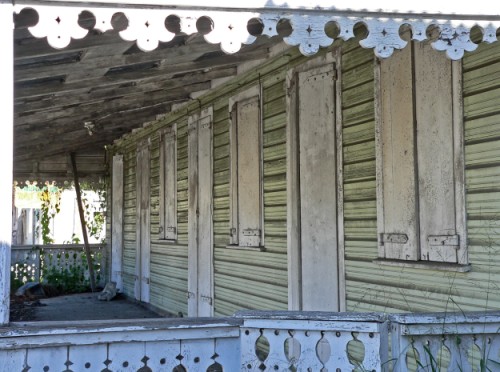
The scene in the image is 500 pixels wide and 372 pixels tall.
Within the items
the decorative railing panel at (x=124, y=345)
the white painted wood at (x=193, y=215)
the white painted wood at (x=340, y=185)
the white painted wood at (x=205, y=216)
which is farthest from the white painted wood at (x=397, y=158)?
the white painted wood at (x=193, y=215)

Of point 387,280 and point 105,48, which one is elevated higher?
point 105,48

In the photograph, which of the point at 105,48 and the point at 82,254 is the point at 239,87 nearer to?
the point at 105,48

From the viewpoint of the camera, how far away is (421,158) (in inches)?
177

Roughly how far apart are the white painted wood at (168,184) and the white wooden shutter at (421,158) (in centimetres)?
522

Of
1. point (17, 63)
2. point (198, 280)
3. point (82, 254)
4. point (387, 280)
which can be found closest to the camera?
point (387, 280)

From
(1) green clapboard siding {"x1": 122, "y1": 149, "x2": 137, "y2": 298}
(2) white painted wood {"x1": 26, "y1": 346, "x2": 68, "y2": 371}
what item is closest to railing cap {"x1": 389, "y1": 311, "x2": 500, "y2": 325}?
(2) white painted wood {"x1": 26, "y1": 346, "x2": 68, "y2": 371}

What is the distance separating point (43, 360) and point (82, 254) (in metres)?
11.8

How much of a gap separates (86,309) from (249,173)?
576 cm

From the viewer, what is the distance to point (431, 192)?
4.40 m

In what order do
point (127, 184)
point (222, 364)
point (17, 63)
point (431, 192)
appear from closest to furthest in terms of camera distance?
point (222, 364) → point (431, 192) → point (17, 63) → point (127, 184)

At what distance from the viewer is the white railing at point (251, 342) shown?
10.3ft

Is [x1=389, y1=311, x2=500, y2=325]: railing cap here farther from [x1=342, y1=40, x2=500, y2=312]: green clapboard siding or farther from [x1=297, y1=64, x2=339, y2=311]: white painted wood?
[x1=297, y1=64, x2=339, y2=311]: white painted wood

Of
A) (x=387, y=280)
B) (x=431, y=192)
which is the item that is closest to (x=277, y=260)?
(x=387, y=280)

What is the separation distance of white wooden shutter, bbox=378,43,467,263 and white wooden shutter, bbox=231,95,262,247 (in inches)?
86.3
